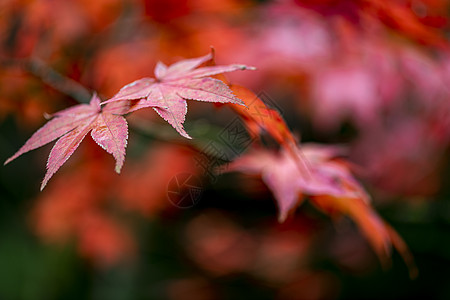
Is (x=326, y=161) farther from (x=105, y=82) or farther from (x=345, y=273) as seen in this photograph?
(x=345, y=273)

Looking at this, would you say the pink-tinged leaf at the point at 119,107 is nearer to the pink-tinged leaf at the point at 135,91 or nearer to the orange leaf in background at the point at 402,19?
the pink-tinged leaf at the point at 135,91

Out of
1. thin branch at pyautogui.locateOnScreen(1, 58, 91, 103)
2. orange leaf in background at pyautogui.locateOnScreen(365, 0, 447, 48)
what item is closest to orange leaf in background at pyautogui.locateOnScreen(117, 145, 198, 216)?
thin branch at pyautogui.locateOnScreen(1, 58, 91, 103)

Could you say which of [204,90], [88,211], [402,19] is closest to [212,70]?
[204,90]

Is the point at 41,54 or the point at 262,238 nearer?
the point at 41,54

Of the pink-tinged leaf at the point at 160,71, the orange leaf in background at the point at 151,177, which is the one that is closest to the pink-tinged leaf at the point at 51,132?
the pink-tinged leaf at the point at 160,71

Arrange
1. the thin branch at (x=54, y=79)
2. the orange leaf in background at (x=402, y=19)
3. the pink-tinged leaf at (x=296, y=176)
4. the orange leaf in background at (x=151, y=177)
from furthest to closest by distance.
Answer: the orange leaf in background at (x=151, y=177), the thin branch at (x=54, y=79), the orange leaf in background at (x=402, y=19), the pink-tinged leaf at (x=296, y=176)

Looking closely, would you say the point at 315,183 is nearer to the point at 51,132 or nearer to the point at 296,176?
the point at 296,176

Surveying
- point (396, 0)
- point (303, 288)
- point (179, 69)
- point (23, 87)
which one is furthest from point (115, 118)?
point (303, 288)
